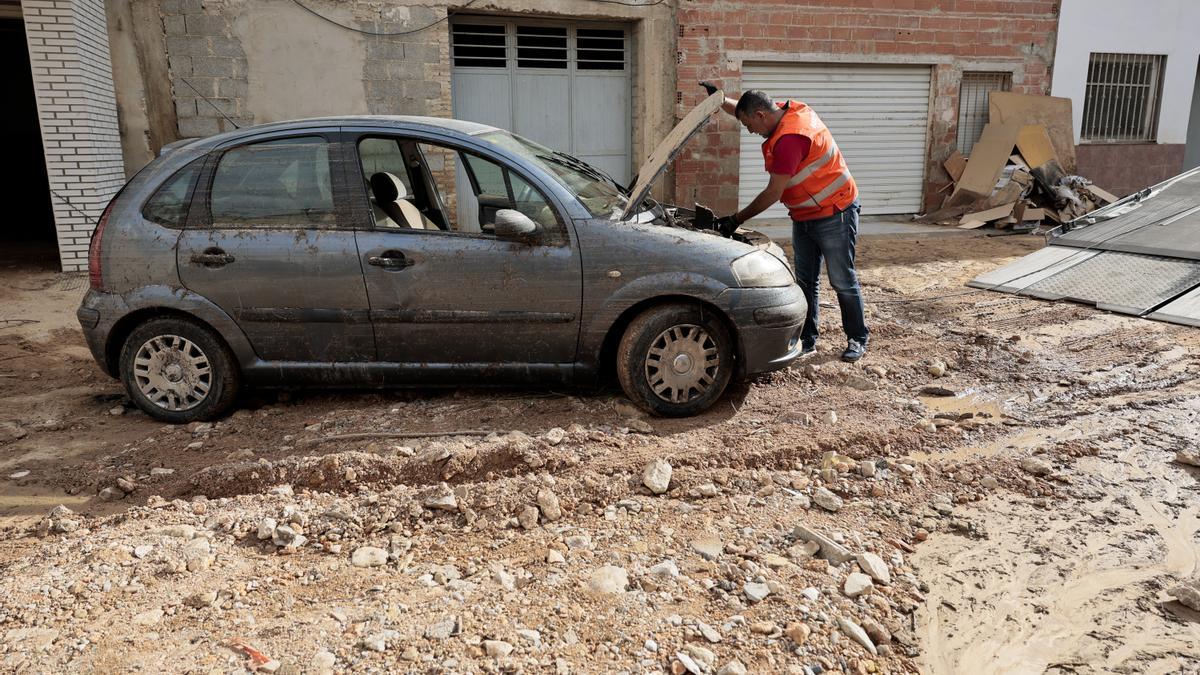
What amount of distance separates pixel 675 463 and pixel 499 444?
2.88ft

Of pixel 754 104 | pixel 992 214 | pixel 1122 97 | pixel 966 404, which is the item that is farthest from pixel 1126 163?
pixel 754 104

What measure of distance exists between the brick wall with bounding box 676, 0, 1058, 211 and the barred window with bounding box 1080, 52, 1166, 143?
4.43 feet

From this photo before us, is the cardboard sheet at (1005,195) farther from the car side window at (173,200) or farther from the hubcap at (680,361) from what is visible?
the car side window at (173,200)

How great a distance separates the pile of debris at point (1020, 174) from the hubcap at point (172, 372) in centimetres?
1112

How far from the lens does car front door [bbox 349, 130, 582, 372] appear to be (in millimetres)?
4379

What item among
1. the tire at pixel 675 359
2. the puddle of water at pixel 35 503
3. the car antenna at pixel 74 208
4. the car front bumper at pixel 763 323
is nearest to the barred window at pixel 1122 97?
the car front bumper at pixel 763 323

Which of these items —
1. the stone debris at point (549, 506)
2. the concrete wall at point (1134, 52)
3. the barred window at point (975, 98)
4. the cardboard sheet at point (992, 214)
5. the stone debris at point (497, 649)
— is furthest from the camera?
the concrete wall at point (1134, 52)

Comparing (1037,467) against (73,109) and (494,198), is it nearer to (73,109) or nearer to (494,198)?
(494,198)

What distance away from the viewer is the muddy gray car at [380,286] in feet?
14.4

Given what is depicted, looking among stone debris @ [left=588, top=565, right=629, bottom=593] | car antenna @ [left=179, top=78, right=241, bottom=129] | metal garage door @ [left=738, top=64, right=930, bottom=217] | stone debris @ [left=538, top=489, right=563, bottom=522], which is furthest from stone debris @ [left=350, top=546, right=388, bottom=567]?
metal garage door @ [left=738, top=64, right=930, bottom=217]

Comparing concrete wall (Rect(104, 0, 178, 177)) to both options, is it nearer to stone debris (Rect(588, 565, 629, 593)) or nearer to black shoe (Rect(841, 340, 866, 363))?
black shoe (Rect(841, 340, 866, 363))

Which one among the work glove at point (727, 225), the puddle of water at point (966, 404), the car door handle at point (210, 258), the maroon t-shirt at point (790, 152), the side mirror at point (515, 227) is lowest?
the puddle of water at point (966, 404)

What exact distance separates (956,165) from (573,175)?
10.4m

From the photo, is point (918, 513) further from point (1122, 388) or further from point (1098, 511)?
point (1122, 388)
